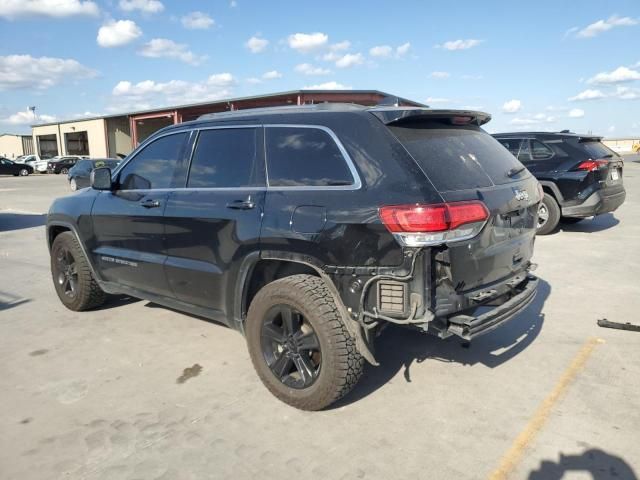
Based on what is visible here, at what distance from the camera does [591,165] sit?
28.0 feet

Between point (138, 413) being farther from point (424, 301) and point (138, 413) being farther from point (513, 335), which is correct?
point (513, 335)

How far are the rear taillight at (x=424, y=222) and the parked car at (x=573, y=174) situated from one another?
255 inches

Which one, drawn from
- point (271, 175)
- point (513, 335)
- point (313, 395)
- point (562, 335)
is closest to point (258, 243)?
point (271, 175)

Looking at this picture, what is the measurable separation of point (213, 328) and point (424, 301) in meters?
2.50

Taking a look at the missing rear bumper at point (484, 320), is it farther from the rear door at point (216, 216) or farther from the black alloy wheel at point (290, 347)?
the rear door at point (216, 216)

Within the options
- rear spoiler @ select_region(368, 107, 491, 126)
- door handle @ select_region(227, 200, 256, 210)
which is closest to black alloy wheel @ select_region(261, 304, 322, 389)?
door handle @ select_region(227, 200, 256, 210)

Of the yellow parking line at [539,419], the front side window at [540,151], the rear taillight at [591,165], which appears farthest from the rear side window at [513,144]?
the yellow parking line at [539,419]

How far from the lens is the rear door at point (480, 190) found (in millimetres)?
2951

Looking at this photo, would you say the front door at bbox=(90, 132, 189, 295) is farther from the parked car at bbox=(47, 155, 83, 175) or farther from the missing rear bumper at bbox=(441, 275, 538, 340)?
the parked car at bbox=(47, 155, 83, 175)

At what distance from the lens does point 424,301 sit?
110 inches

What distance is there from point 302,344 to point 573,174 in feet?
23.8

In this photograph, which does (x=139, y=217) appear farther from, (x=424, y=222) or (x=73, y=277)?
(x=424, y=222)

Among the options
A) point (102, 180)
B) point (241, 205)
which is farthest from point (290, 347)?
point (102, 180)

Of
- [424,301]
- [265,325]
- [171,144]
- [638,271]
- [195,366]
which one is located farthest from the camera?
[638,271]
